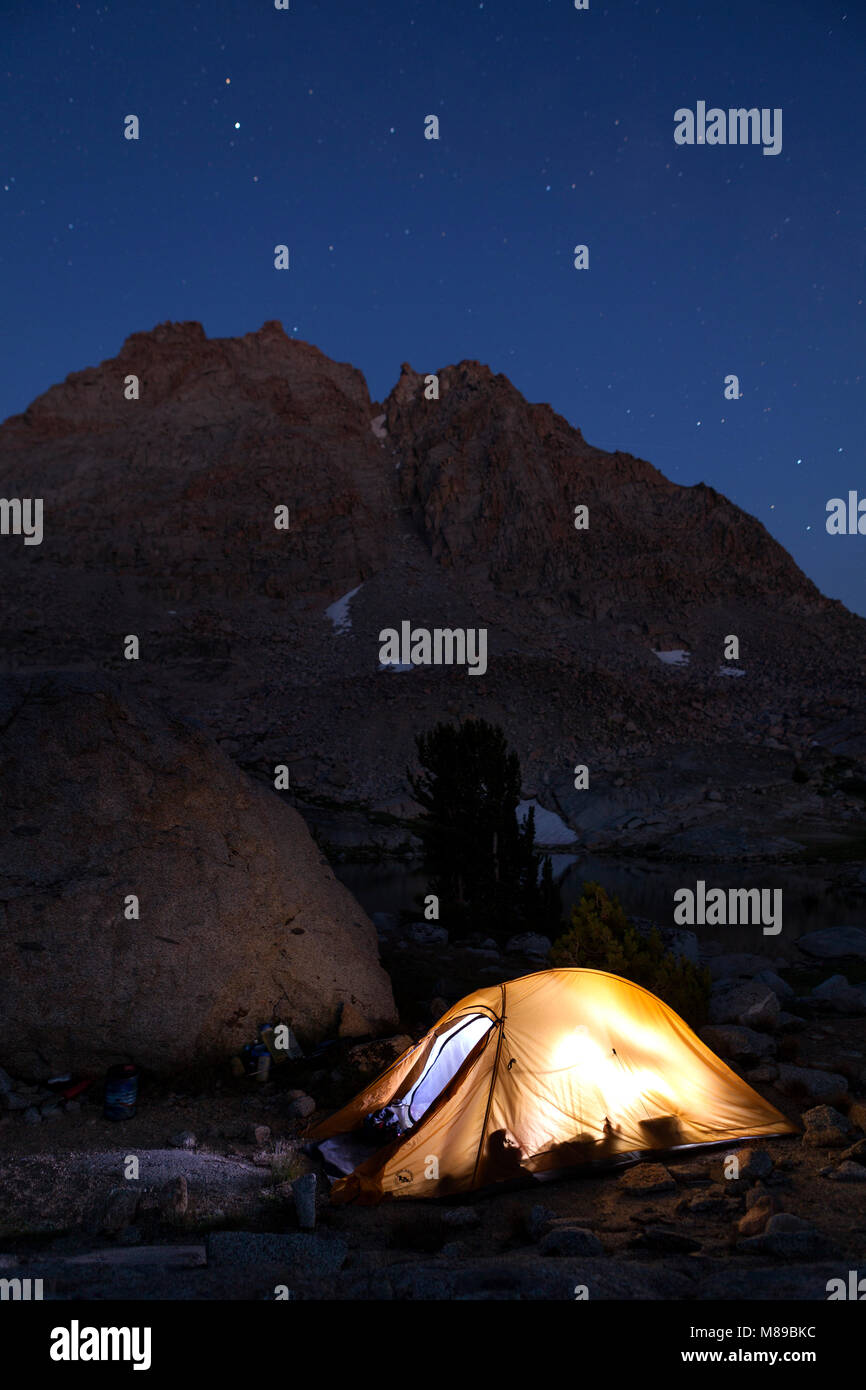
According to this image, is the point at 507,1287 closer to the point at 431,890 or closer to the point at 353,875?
the point at 431,890

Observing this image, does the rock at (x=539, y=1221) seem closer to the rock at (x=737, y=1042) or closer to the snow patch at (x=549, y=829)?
the rock at (x=737, y=1042)

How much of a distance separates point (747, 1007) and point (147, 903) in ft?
31.9

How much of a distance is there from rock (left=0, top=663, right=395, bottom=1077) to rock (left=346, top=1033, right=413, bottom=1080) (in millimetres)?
985

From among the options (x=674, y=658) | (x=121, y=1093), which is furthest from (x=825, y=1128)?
(x=674, y=658)

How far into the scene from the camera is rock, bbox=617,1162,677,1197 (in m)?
7.82

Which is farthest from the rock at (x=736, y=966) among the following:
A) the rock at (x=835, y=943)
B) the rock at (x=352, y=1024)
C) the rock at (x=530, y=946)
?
the rock at (x=352, y=1024)

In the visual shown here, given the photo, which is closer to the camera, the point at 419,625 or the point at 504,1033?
the point at 504,1033

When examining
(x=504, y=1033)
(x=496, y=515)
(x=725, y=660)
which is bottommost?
(x=504, y=1033)

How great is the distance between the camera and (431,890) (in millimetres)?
24641

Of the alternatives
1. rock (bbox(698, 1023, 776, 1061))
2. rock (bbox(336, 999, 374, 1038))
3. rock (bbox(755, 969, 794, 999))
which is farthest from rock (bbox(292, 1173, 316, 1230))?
rock (bbox(755, 969, 794, 999))
